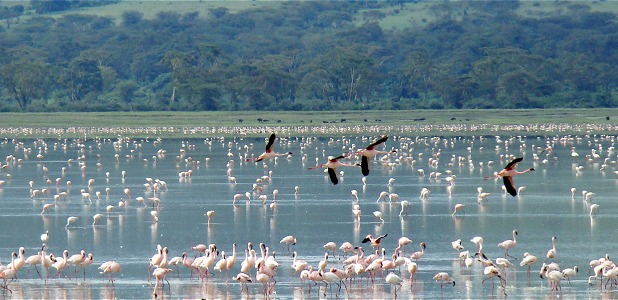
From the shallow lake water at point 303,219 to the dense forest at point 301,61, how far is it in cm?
4170

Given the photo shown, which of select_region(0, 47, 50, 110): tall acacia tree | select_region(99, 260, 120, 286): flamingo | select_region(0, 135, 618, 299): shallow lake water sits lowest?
select_region(0, 135, 618, 299): shallow lake water

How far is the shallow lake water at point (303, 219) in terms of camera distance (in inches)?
730

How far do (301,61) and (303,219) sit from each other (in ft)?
283

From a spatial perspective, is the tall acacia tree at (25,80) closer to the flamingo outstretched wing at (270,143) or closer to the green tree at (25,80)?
the green tree at (25,80)

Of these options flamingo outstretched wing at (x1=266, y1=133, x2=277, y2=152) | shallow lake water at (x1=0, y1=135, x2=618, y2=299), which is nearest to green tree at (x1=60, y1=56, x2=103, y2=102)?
shallow lake water at (x1=0, y1=135, x2=618, y2=299)

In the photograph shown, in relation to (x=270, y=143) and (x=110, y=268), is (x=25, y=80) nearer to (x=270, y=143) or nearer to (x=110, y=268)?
(x=110, y=268)

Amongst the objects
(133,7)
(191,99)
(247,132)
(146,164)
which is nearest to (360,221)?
(146,164)

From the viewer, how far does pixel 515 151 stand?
5503 cm

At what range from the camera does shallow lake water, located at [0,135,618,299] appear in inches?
730

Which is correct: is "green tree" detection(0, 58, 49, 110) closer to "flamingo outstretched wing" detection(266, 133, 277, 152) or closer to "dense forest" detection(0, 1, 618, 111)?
"dense forest" detection(0, 1, 618, 111)

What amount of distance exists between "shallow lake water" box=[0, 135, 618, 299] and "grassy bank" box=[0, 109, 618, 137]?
22907mm

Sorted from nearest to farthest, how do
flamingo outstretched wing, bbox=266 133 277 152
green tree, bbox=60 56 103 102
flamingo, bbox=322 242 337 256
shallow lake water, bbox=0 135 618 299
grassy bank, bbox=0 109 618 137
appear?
1. flamingo outstretched wing, bbox=266 133 277 152
2. shallow lake water, bbox=0 135 618 299
3. flamingo, bbox=322 242 337 256
4. grassy bank, bbox=0 109 618 137
5. green tree, bbox=60 56 103 102

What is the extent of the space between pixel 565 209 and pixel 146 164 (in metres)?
22.8

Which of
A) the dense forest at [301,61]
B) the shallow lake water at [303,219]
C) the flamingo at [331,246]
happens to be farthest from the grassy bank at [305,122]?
the flamingo at [331,246]
